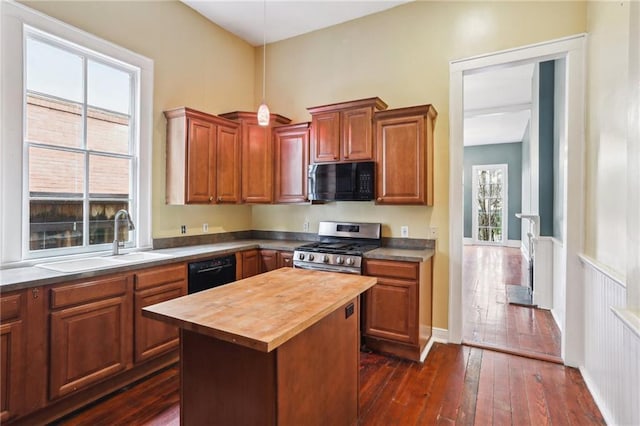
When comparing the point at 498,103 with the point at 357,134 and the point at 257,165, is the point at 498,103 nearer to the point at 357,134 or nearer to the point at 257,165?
the point at 357,134

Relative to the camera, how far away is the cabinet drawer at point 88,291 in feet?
6.96

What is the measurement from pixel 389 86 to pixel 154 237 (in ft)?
9.45

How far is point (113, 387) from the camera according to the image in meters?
2.49

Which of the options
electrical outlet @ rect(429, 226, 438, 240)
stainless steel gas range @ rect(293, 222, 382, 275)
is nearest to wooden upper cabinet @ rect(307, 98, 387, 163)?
stainless steel gas range @ rect(293, 222, 382, 275)

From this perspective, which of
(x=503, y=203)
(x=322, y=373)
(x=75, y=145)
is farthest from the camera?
(x=503, y=203)

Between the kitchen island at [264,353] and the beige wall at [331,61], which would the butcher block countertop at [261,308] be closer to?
the kitchen island at [264,353]

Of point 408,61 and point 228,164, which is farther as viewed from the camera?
point 228,164

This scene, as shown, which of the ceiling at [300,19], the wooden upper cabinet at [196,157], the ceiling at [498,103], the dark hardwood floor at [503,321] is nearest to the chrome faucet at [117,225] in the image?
the wooden upper cabinet at [196,157]

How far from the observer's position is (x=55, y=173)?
267cm

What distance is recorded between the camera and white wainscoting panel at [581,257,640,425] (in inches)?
67.7

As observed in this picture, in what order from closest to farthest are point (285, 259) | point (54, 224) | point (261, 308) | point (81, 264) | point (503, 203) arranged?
point (261, 308) < point (81, 264) < point (54, 224) < point (285, 259) < point (503, 203)

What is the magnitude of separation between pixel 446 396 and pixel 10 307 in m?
2.80

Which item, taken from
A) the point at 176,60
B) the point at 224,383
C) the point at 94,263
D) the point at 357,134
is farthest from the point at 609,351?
the point at 176,60

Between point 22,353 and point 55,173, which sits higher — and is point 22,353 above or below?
below
